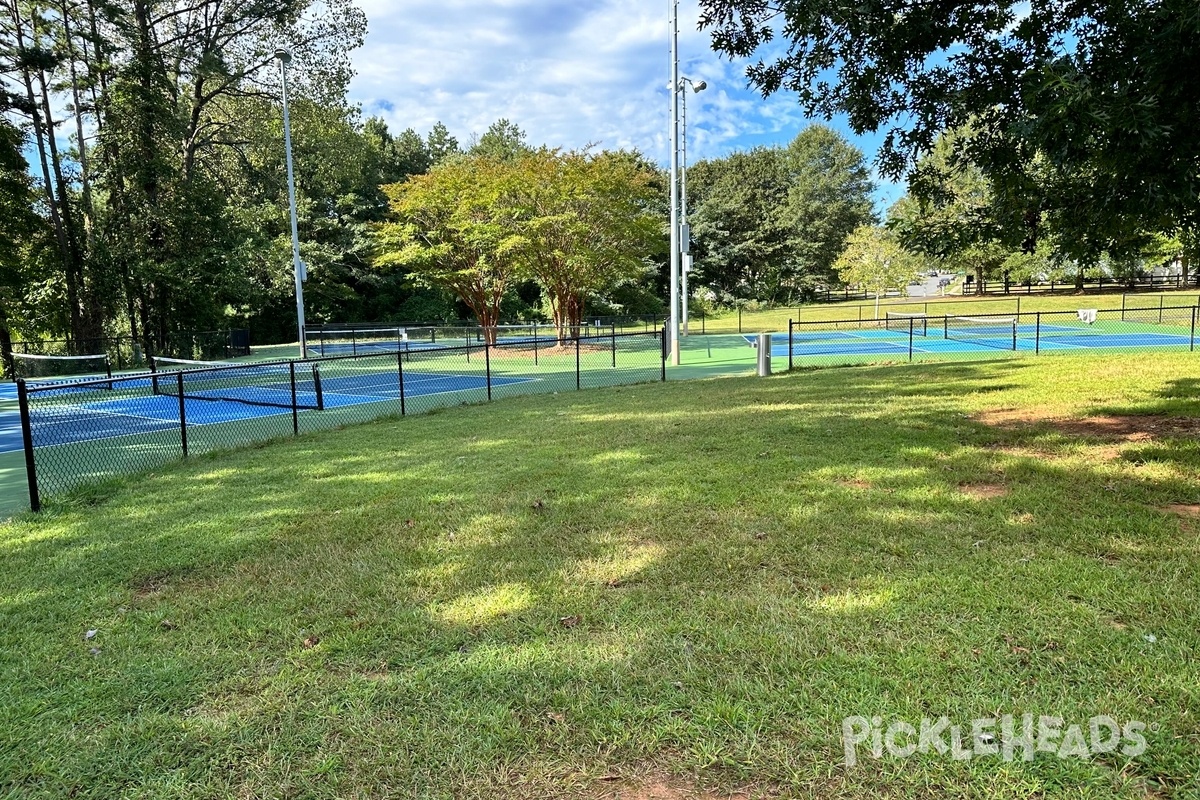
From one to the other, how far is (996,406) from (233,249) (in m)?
25.5

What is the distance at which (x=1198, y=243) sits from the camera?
608cm

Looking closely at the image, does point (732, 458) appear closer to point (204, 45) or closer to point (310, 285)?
point (204, 45)

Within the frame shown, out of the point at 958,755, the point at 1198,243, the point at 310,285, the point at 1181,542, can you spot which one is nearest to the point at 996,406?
the point at 1198,243

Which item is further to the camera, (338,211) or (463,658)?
(338,211)

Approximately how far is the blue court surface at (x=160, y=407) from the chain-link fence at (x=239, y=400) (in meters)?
0.03

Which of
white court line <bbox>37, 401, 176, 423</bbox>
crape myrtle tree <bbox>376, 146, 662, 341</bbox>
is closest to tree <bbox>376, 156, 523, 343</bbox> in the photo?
crape myrtle tree <bbox>376, 146, 662, 341</bbox>

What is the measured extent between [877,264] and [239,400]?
1482 inches

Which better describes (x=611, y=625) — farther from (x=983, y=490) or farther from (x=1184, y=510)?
(x=1184, y=510)

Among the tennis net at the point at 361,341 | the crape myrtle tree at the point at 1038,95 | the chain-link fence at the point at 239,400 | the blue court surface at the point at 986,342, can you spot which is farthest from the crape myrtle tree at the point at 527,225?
the crape myrtle tree at the point at 1038,95

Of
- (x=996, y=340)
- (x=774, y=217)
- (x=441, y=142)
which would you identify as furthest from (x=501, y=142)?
(x=996, y=340)

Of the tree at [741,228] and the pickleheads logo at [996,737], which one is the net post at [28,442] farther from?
the tree at [741,228]

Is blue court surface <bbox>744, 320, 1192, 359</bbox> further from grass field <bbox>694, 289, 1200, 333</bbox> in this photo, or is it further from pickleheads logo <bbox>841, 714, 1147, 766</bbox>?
pickleheads logo <bbox>841, 714, 1147, 766</bbox>

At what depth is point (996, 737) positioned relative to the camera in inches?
84.7

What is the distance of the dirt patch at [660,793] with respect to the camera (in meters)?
1.95
